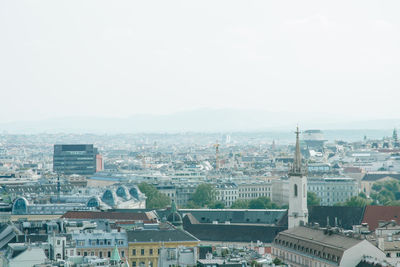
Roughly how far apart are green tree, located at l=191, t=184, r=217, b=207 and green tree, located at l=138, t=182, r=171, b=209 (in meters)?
6.11

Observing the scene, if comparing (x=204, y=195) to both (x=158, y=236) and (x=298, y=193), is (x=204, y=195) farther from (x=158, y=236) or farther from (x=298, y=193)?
(x=158, y=236)

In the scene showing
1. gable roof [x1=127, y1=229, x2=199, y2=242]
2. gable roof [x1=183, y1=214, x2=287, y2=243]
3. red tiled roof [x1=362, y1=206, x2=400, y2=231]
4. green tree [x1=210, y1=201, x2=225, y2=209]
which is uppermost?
red tiled roof [x1=362, y1=206, x2=400, y2=231]

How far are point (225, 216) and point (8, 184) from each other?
204 ft

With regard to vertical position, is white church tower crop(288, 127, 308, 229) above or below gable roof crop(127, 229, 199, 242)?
above

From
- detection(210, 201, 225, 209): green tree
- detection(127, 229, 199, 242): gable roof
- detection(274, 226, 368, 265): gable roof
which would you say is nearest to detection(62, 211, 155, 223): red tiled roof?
detection(127, 229, 199, 242): gable roof

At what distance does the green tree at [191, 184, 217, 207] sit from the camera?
6644 inches

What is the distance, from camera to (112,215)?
363 feet

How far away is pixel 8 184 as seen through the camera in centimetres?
17950

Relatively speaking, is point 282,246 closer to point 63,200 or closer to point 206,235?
point 206,235

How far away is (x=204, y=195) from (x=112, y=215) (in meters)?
60.3

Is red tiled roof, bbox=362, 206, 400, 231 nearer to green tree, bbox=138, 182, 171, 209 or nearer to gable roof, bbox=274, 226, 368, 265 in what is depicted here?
gable roof, bbox=274, 226, 368, 265

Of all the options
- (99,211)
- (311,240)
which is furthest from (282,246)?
(99,211)

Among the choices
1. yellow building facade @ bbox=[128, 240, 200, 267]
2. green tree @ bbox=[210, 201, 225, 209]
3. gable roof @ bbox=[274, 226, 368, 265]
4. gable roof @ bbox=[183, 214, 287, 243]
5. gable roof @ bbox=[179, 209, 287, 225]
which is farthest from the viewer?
green tree @ bbox=[210, 201, 225, 209]

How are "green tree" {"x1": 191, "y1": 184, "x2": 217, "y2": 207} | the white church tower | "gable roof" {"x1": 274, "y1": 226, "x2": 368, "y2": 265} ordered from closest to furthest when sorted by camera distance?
"gable roof" {"x1": 274, "y1": 226, "x2": 368, "y2": 265}, the white church tower, "green tree" {"x1": 191, "y1": 184, "x2": 217, "y2": 207}
